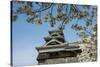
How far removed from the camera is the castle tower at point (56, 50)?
2.28 metres

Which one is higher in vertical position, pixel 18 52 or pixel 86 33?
pixel 86 33

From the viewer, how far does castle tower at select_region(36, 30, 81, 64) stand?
2.28 meters

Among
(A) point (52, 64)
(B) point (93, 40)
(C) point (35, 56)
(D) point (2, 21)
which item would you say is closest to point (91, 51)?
(B) point (93, 40)

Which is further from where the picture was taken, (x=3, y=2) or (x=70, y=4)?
(x=70, y=4)

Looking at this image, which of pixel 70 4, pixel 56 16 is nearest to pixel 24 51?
pixel 56 16

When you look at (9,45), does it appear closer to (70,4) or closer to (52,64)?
(52,64)

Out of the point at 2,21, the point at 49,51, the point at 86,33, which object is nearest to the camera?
the point at 2,21

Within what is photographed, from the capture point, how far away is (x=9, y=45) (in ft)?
7.03

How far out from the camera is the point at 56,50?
2320 mm

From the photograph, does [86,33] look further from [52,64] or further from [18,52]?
[18,52]

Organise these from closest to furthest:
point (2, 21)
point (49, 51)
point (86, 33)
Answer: point (2, 21) → point (49, 51) → point (86, 33)

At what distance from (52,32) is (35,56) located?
0.32 metres

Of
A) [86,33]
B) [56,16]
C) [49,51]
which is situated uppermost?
[56,16]

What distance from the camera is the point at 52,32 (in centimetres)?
232
